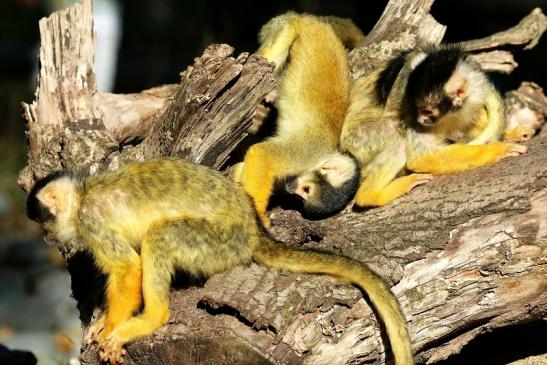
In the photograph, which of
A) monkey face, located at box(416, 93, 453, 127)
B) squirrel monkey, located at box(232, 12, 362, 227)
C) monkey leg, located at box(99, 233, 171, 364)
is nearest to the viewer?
monkey leg, located at box(99, 233, 171, 364)

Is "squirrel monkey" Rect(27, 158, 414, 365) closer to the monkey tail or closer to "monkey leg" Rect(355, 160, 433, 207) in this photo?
the monkey tail

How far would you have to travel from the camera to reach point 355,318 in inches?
156

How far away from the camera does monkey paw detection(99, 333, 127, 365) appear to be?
3926 millimetres

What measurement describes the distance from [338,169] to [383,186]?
30 cm

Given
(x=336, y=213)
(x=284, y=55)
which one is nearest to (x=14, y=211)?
(x=284, y=55)

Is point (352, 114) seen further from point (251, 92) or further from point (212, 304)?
point (212, 304)

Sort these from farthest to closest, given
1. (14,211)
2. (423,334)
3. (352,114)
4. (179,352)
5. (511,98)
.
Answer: (14,211) → (511,98) → (352,114) → (423,334) → (179,352)

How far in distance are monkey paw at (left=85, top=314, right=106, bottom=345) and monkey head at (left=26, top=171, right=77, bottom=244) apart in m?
0.49

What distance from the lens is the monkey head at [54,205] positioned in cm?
433

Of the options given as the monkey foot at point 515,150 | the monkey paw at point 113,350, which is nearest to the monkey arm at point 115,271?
the monkey paw at point 113,350

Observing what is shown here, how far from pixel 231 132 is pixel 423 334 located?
1620mm

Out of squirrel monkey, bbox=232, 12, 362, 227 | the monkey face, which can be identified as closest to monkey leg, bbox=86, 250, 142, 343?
squirrel monkey, bbox=232, 12, 362, 227

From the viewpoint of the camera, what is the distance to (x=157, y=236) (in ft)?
13.3

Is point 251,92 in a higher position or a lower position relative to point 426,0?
lower
